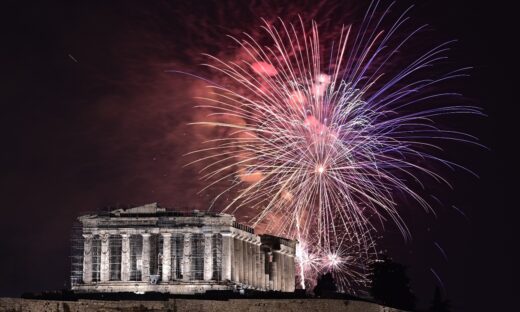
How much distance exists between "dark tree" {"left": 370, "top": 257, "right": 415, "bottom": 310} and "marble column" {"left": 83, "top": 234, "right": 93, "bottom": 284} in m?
23.8

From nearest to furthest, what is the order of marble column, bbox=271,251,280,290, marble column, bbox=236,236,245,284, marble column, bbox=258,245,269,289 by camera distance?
marble column, bbox=236,236,245,284 < marble column, bbox=258,245,269,289 < marble column, bbox=271,251,280,290

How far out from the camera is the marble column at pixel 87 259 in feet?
320

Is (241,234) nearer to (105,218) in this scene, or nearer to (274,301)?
(105,218)

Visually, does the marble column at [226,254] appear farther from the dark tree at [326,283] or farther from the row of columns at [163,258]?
the dark tree at [326,283]

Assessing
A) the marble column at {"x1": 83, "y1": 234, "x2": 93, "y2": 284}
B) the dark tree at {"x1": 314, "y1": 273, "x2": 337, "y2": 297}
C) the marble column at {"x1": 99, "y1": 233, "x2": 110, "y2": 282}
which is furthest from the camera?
the dark tree at {"x1": 314, "y1": 273, "x2": 337, "y2": 297}

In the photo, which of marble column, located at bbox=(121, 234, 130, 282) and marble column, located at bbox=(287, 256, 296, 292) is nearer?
marble column, located at bbox=(121, 234, 130, 282)

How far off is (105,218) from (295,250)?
21.7 m

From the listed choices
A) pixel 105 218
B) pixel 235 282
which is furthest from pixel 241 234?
pixel 105 218

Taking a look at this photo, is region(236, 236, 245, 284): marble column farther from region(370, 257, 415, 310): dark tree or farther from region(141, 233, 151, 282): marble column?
region(370, 257, 415, 310): dark tree

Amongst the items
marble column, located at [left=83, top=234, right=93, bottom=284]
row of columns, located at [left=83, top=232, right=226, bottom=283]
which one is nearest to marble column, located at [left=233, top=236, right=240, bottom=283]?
row of columns, located at [left=83, top=232, right=226, bottom=283]

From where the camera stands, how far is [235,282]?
9700 cm

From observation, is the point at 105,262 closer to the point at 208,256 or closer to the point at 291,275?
the point at 208,256

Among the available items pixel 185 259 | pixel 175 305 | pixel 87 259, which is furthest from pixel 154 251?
pixel 175 305

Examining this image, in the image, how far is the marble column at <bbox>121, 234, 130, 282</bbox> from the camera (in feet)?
318
